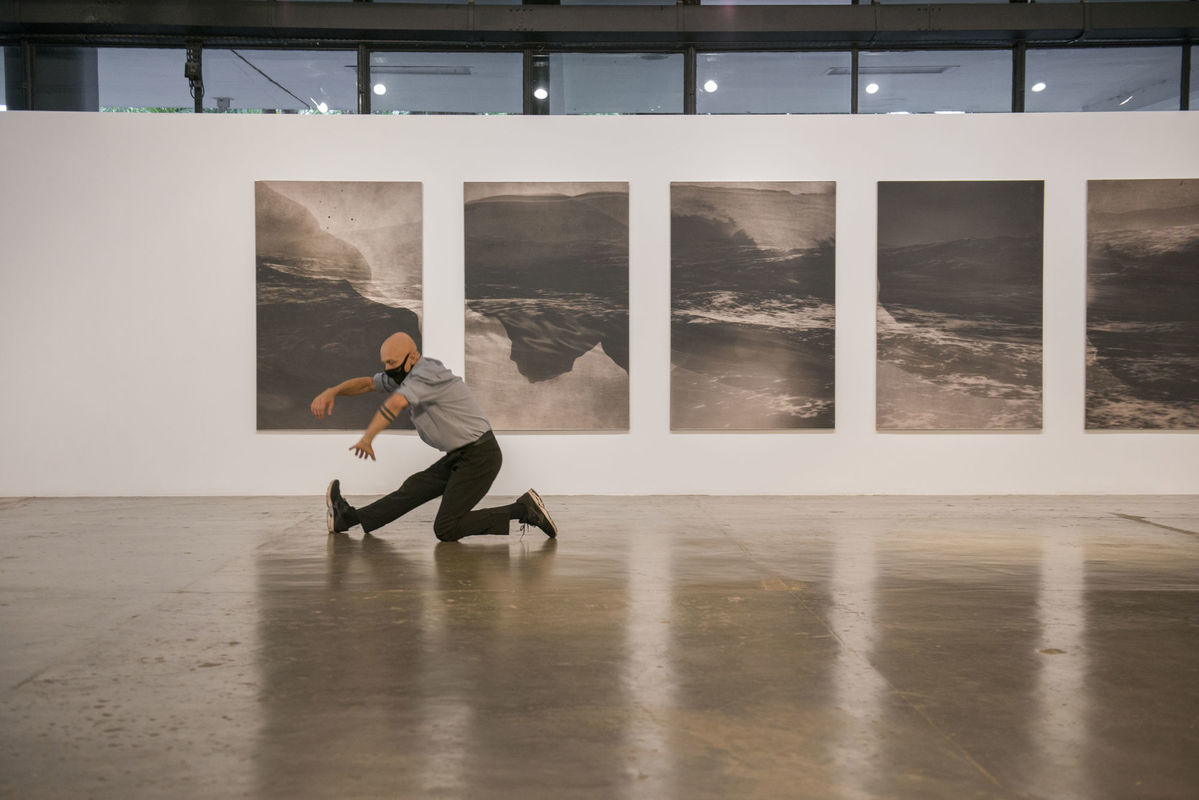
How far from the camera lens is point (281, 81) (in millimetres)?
8188

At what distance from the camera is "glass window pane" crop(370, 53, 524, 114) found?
8.16 meters

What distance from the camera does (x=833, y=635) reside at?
3.55 m

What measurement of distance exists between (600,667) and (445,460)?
2.82m

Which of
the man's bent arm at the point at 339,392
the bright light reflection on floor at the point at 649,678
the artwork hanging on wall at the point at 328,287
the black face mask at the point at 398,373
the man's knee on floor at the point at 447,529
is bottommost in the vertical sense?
the bright light reflection on floor at the point at 649,678

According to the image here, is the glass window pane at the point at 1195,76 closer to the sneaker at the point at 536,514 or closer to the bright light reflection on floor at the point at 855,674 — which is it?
the bright light reflection on floor at the point at 855,674

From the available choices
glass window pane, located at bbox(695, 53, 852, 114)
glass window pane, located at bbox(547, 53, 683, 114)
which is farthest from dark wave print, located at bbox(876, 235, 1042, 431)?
glass window pane, located at bbox(547, 53, 683, 114)

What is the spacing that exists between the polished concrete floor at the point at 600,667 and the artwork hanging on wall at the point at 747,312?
219cm

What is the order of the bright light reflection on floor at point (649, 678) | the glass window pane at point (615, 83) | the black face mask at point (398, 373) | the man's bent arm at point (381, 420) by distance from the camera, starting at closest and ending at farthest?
the bright light reflection on floor at point (649, 678)
the man's bent arm at point (381, 420)
the black face mask at point (398, 373)
the glass window pane at point (615, 83)

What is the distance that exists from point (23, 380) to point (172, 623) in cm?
513

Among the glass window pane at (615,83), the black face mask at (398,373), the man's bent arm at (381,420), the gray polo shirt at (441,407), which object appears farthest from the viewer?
the glass window pane at (615,83)

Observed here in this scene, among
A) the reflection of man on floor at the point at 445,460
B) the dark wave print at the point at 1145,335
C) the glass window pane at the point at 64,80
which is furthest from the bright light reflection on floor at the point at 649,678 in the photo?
the glass window pane at the point at 64,80

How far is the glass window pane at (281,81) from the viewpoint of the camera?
8.13m

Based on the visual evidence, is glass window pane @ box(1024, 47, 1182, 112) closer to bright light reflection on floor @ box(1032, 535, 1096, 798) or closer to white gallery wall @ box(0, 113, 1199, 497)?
white gallery wall @ box(0, 113, 1199, 497)

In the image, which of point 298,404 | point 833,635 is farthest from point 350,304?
point 833,635
